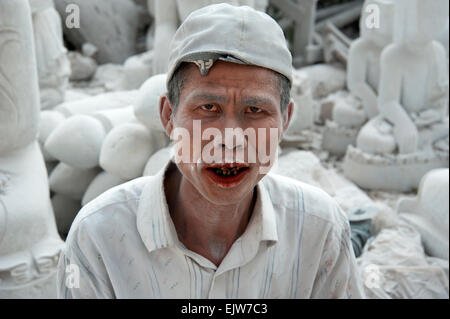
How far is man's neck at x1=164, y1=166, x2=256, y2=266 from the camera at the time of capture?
1039 mm

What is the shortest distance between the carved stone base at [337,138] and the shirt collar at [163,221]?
3.01 meters

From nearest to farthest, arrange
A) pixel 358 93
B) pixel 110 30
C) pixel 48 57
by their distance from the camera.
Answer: pixel 48 57
pixel 358 93
pixel 110 30

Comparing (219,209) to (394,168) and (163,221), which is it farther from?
(394,168)

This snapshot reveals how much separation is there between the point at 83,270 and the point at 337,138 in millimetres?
3255

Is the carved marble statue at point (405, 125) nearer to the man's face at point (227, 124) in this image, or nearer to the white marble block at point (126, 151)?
the white marble block at point (126, 151)

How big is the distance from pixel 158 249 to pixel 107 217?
127 mm

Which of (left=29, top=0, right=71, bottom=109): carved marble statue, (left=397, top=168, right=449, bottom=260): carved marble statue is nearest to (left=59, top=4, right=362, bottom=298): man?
(left=397, top=168, right=449, bottom=260): carved marble statue

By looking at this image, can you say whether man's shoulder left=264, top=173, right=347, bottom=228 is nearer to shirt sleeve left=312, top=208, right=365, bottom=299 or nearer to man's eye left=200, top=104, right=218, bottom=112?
shirt sleeve left=312, top=208, right=365, bottom=299

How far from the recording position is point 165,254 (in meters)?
1.02

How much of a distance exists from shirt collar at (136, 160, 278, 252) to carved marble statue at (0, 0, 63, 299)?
0.88 m

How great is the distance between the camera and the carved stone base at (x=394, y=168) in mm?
3412

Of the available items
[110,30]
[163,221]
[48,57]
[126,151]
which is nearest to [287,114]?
[163,221]
